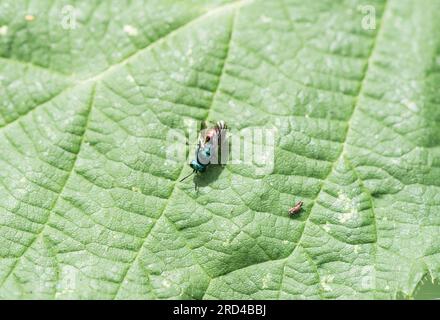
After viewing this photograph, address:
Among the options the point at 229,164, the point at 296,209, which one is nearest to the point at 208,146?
the point at 229,164

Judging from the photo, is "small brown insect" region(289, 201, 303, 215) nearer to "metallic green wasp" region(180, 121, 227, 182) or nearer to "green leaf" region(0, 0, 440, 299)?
"green leaf" region(0, 0, 440, 299)

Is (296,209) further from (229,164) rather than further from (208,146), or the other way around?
(208,146)

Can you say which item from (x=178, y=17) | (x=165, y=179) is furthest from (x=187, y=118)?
(x=178, y=17)

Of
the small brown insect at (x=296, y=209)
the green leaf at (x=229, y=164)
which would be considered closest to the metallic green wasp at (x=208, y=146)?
the green leaf at (x=229, y=164)

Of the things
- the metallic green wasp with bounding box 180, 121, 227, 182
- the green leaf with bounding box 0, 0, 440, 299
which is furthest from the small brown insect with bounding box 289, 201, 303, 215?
the metallic green wasp with bounding box 180, 121, 227, 182

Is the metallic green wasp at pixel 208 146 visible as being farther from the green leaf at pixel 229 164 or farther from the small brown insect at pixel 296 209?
the small brown insect at pixel 296 209

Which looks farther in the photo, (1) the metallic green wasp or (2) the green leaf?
(1) the metallic green wasp

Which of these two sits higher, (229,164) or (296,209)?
(229,164)

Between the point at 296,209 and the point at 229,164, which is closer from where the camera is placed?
the point at 296,209

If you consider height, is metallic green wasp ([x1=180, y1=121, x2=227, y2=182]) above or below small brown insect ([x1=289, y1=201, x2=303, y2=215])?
above
